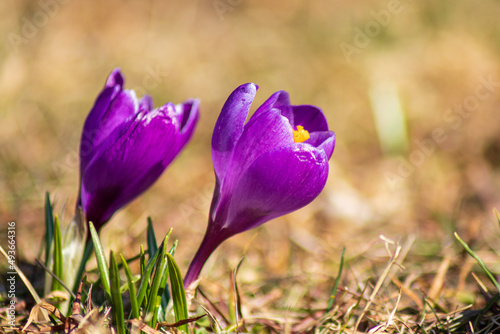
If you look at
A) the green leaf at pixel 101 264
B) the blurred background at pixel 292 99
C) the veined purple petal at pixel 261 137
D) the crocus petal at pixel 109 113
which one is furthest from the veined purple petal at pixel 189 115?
the blurred background at pixel 292 99

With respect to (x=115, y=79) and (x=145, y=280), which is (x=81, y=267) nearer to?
(x=145, y=280)

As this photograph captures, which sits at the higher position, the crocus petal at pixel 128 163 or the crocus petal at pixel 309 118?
the crocus petal at pixel 309 118

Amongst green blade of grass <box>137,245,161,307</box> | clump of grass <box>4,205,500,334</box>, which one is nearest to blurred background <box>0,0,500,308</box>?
clump of grass <box>4,205,500,334</box>

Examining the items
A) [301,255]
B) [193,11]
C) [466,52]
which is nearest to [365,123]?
[466,52]

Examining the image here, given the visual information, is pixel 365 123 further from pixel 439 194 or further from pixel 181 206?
pixel 181 206

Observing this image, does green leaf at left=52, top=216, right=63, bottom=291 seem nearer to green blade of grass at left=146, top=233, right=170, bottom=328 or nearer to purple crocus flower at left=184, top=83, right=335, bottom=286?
green blade of grass at left=146, top=233, right=170, bottom=328

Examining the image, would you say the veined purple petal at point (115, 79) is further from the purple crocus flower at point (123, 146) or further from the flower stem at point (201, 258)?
the flower stem at point (201, 258)
